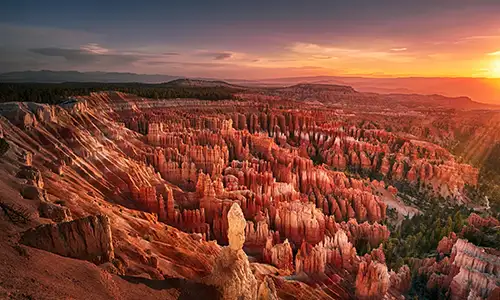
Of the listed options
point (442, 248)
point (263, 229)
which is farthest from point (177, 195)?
point (442, 248)

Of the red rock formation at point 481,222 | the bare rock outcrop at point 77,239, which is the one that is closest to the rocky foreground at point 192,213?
the bare rock outcrop at point 77,239

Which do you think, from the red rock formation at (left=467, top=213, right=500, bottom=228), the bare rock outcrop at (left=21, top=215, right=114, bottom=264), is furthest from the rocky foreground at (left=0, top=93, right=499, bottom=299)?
the red rock formation at (left=467, top=213, right=500, bottom=228)

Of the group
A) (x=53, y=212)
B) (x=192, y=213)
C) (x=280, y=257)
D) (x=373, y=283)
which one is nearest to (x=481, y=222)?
(x=373, y=283)

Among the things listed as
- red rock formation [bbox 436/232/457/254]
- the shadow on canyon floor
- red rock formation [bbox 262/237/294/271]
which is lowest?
red rock formation [bbox 436/232/457/254]

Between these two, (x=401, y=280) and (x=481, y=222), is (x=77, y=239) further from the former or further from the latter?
(x=481, y=222)

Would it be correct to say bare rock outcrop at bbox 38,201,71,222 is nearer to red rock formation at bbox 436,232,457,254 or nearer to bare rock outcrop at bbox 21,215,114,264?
bare rock outcrop at bbox 21,215,114,264

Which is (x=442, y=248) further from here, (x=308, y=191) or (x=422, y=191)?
(x=422, y=191)
